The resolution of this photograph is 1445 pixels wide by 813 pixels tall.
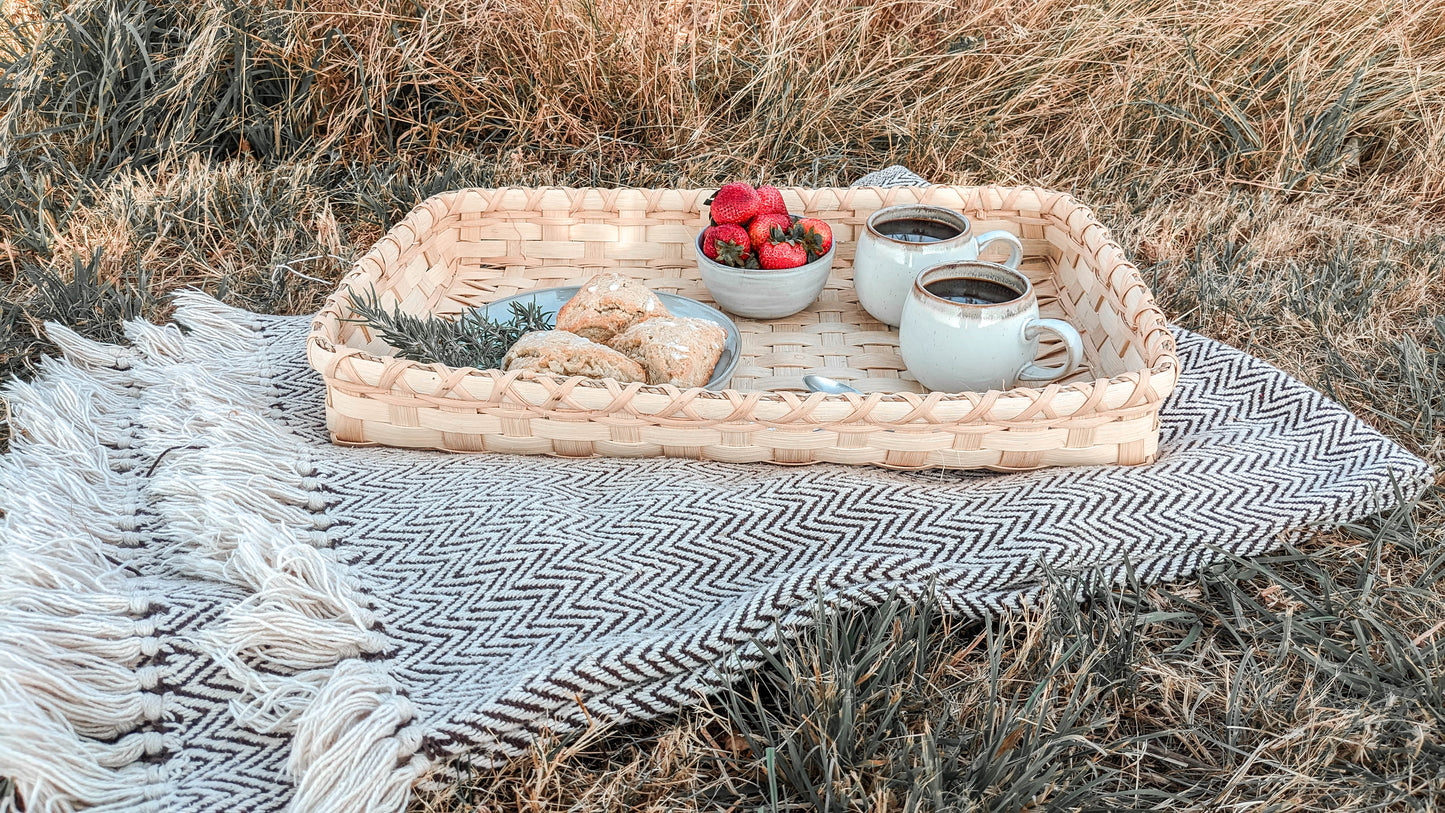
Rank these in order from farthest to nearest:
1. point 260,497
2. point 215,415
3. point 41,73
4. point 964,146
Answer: point 964,146
point 41,73
point 215,415
point 260,497

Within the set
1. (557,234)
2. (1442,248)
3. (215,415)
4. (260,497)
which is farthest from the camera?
(1442,248)

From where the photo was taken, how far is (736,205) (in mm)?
1703

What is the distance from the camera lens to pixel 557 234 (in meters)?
1.91

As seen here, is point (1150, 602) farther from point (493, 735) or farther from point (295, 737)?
point (295, 737)

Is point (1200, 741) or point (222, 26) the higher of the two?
point (222, 26)

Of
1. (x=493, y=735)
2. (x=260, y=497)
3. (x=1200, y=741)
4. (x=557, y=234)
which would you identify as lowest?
(x=1200, y=741)

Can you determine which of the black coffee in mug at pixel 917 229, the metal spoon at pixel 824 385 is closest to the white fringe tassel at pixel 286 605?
the metal spoon at pixel 824 385

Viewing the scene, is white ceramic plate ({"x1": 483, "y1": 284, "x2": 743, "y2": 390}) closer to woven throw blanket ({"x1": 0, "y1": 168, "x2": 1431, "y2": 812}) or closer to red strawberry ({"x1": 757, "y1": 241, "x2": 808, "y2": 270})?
red strawberry ({"x1": 757, "y1": 241, "x2": 808, "y2": 270})

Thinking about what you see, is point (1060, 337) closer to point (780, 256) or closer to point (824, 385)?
point (824, 385)

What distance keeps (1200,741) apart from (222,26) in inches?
104

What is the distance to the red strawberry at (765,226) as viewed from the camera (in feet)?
5.53

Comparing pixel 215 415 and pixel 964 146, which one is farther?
pixel 964 146

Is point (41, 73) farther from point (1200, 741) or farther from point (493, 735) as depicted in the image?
point (1200, 741)

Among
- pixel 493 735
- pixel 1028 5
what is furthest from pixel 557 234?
pixel 1028 5
